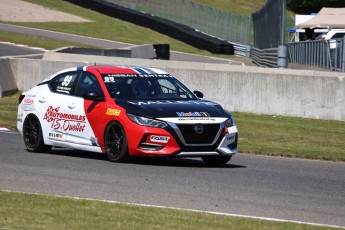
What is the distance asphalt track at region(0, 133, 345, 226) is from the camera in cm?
1012

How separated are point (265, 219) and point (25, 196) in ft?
7.90

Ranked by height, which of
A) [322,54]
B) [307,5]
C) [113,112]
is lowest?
[113,112]

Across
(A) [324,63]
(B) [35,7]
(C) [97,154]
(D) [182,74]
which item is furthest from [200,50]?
(C) [97,154]

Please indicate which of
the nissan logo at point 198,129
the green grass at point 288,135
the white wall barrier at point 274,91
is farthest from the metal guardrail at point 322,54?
the nissan logo at point 198,129

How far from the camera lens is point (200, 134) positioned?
44.6ft

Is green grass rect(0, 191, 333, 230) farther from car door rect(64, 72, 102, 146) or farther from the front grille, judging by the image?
car door rect(64, 72, 102, 146)

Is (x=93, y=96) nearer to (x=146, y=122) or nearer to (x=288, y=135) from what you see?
(x=146, y=122)

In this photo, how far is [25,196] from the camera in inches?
392

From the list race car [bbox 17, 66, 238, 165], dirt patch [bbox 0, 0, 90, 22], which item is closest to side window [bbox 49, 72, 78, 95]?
race car [bbox 17, 66, 238, 165]

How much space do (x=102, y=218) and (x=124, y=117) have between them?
4903mm

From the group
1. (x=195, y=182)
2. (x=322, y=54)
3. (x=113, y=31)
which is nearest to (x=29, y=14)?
(x=113, y=31)

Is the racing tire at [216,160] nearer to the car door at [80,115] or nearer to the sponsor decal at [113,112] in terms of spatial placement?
the sponsor decal at [113,112]

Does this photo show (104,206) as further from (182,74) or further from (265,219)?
(182,74)

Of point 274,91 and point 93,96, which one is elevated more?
point 93,96
